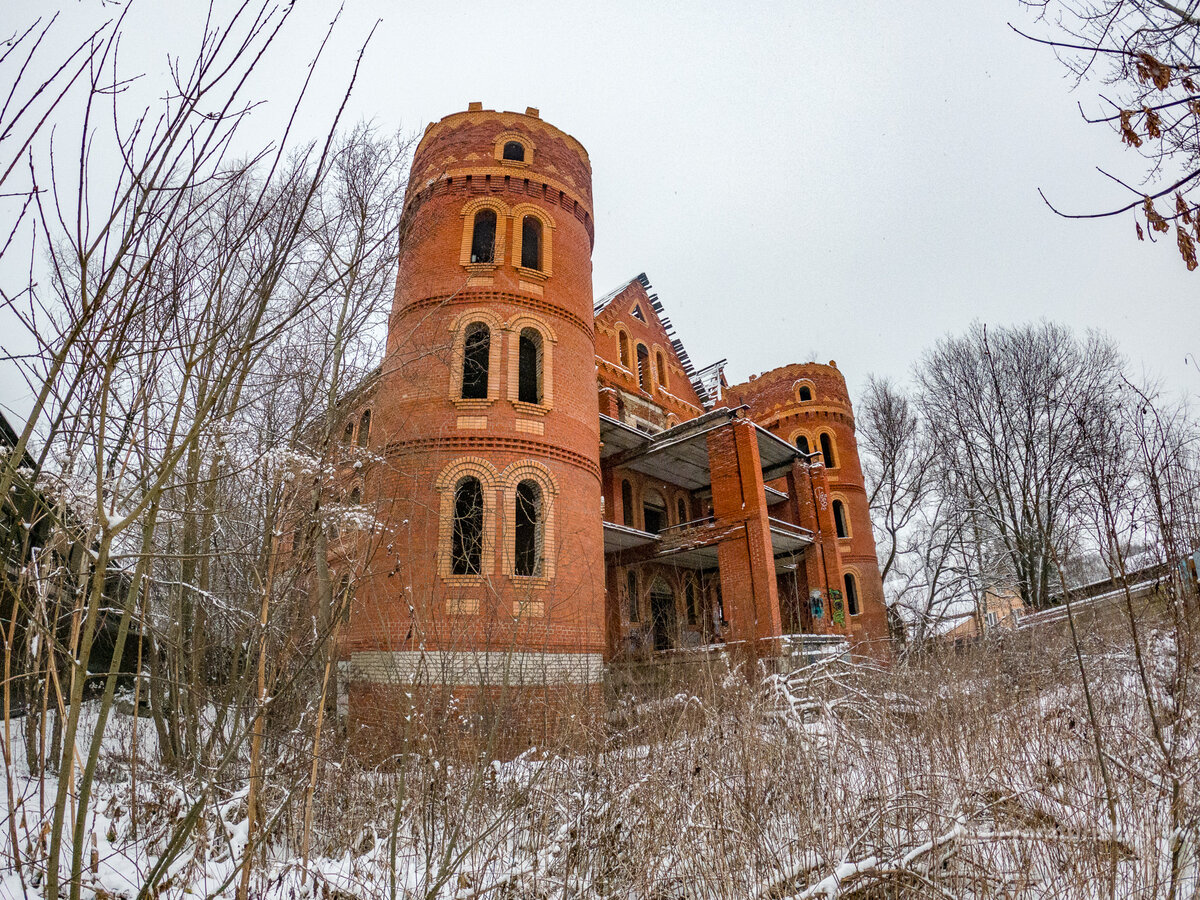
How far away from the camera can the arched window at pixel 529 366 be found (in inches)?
523

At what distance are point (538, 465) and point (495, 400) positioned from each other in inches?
56.2

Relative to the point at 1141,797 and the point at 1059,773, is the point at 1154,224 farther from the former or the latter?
the point at 1059,773

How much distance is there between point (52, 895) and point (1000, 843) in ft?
15.3

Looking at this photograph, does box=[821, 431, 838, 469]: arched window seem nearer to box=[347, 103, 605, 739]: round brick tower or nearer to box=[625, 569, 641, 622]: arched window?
box=[625, 569, 641, 622]: arched window

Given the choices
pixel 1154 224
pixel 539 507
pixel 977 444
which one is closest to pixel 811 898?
pixel 1154 224

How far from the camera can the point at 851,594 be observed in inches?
890

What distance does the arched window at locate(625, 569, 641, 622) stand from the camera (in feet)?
59.2

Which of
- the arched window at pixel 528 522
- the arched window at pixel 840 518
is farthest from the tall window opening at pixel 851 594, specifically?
the arched window at pixel 528 522

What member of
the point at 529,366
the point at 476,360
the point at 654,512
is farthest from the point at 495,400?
the point at 654,512

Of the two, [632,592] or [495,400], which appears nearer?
[495,400]

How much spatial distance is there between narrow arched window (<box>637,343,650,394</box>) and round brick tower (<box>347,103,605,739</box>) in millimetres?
6421

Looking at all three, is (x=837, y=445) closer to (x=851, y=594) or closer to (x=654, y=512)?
(x=851, y=594)

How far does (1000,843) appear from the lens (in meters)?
4.12

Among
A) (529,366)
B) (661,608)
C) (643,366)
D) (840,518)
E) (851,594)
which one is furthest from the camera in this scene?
(840,518)
